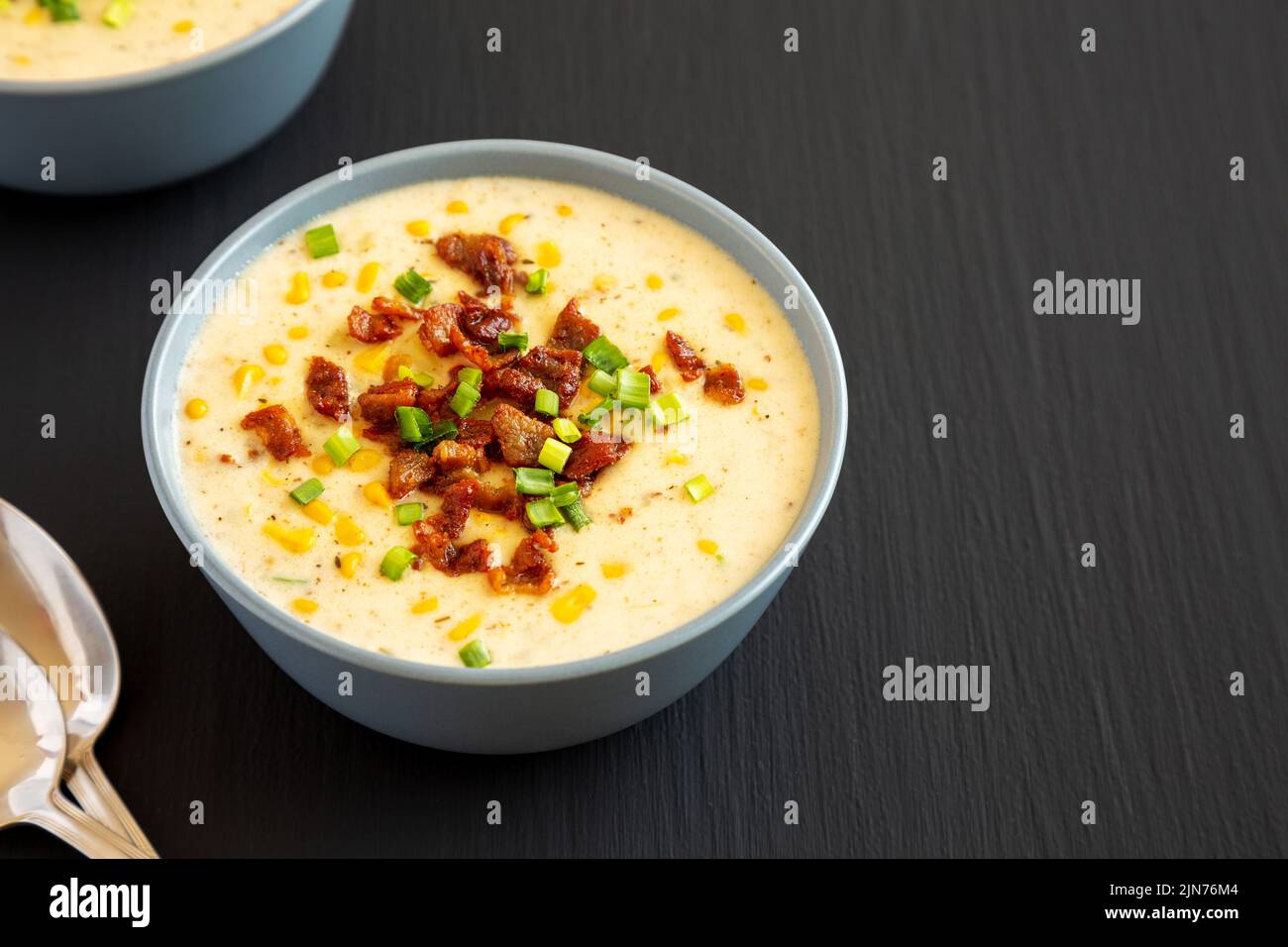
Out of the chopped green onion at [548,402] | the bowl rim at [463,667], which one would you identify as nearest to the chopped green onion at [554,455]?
the chopped green onion at [548,402]

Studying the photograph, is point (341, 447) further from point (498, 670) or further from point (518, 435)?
point (498, 670)

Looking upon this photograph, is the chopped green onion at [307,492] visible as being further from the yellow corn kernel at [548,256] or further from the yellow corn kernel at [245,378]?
the yellow corn kernel at [548,256]

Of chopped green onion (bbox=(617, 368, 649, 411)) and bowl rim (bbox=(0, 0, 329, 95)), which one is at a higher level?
bowl rim (bbox=(0, 0, 329, 95))

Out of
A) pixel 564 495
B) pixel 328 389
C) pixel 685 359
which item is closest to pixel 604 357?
pixel 685 359

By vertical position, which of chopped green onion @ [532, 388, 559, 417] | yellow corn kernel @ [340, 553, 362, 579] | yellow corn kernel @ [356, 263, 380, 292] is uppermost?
yellow corn kernel @ [356, 263, 380, 292]

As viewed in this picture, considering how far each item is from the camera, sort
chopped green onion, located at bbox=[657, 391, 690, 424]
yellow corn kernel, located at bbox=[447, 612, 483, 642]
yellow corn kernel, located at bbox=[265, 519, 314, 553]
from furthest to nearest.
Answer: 1. chopped green onion, located at bbox=[657, 391, 690, 424]
2. yellow corn kernel, located at bbox=[265, 519, 314, 553]
3. yellow corn kernel, located at bbox=[447, 612, 483, 642]

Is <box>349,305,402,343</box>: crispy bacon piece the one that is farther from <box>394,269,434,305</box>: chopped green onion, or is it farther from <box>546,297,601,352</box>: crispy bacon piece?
<box>546,297,601,352</box>: crispy bacon piece

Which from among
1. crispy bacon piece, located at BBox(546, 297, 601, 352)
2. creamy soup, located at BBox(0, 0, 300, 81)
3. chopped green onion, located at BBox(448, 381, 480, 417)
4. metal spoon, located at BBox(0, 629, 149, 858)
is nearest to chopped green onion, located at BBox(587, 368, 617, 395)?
crispy bacon piece, located at BBox(546, 297, 601, 352)
